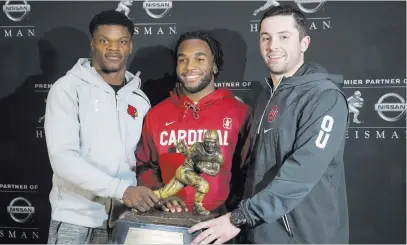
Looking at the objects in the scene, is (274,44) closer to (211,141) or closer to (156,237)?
(211,141)

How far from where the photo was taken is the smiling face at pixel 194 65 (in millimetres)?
1981

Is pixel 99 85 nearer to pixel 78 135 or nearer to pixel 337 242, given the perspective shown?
pixel 78 135

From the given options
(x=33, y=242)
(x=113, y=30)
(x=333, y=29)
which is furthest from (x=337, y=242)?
(x=33, y=242)

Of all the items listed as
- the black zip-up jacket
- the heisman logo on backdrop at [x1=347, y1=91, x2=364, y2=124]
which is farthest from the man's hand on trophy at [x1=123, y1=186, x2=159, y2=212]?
the heisman logo on backdrop at [x1=347, y1=91, x2=364, y2=124]

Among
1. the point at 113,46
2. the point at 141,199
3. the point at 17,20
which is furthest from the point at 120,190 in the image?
the point at 17,20

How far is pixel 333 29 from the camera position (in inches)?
90.5

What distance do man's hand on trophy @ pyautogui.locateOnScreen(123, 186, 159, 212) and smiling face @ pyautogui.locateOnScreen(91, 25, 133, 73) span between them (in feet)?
2.01

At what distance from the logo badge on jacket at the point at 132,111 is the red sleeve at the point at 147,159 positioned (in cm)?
6

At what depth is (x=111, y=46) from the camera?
203cm

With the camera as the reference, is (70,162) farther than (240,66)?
No

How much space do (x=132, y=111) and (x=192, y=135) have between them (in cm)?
32

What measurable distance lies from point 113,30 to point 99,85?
0.85 feet

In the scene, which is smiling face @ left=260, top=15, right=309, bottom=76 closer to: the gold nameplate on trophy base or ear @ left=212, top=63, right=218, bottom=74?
ear @ left=212, top=63, right=218, bottom=74

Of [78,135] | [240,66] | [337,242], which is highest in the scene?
[240,66]
